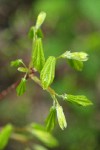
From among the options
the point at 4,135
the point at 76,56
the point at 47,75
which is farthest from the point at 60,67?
the point at 47,75

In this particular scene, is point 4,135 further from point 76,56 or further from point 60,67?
point 60,67

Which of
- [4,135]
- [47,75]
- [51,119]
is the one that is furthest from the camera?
[4,135]

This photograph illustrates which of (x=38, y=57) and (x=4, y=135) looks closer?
(x=38, y=57)

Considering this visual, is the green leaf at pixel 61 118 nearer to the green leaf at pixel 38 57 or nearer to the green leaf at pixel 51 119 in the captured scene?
the green leaf at pixel 51 119

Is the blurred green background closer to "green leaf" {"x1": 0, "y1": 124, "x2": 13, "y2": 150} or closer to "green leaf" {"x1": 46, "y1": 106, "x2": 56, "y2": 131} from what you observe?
"green leaf" {"x1": 0, "y1": 124, "x2": 13, "y2": 150}

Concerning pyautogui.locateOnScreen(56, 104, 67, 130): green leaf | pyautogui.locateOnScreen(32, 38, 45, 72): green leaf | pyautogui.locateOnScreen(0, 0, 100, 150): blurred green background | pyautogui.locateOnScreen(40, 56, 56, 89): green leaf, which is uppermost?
pyautogui.locateOnScreen(0, 0, 100, 150): blurred green background

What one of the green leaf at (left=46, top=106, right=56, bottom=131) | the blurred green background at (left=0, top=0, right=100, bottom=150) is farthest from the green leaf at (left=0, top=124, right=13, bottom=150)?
the blurred green background at (left=0, top=0, right=100, bottom=150)

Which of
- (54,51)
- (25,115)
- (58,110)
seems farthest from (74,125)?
(58,110)

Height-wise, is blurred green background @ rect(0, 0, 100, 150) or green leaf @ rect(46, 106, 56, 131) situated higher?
blurred green background @ rect(0, 0, 100, 150)

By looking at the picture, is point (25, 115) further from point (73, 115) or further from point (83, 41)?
point (83, 41)
